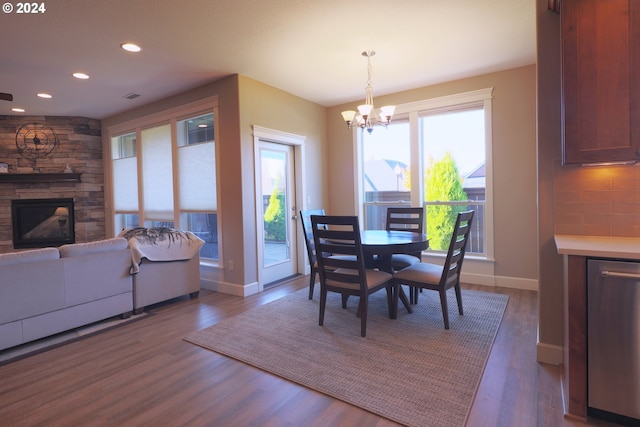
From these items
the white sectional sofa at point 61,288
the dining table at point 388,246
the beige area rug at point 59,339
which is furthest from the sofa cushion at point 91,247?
the dining table at point 388,246

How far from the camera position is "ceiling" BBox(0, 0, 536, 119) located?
2.60 metres

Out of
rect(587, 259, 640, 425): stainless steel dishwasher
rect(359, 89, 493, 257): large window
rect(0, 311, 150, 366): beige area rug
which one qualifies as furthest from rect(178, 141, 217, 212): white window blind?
rect(587, 259, 640, 425): stainless steel dishwasher

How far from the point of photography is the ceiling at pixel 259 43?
2604 mm

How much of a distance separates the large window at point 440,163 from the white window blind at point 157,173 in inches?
119

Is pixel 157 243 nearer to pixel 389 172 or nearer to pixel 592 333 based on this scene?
pixel 389 172

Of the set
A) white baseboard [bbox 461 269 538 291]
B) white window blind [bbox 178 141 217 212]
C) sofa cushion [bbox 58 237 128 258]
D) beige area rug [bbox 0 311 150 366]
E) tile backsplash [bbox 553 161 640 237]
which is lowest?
beige area rug [bbox 0 311 150 366]

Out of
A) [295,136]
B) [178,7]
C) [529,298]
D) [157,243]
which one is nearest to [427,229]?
[529,298]

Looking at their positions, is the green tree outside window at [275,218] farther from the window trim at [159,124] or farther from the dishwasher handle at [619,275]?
the dishwasher handle at [619,275]

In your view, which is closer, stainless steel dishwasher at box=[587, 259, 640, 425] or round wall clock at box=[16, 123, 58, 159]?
stainless steel dishwasher at box=[587, 259, 640, 425]

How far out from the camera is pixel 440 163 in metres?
4.52

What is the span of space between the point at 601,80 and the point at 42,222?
24.8ft

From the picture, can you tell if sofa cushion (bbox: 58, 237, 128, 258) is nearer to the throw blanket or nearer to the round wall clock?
the throw blanket

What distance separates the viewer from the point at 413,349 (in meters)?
2.47

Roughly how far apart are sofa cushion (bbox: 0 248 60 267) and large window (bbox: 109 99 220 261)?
1.83 m
